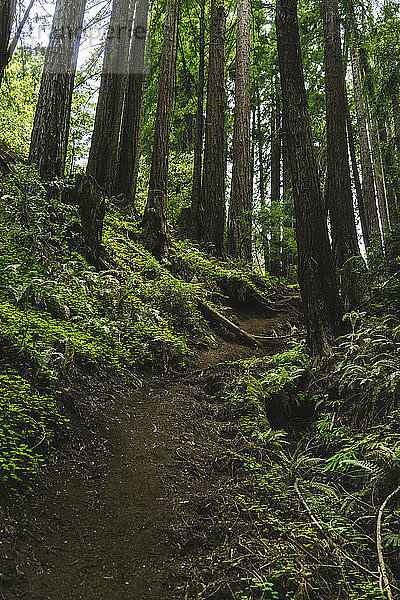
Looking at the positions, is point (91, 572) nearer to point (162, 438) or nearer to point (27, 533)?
point (27, 533)

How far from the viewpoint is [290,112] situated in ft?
18.1

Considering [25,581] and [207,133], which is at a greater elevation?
[207,133]

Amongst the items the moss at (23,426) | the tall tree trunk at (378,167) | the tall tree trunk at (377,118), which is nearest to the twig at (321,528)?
the moss at (23,426)

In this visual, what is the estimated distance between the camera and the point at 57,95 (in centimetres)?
718

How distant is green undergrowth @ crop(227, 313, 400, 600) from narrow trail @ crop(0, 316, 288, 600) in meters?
0.28

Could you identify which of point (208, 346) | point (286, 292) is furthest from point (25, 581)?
point (286, 292)

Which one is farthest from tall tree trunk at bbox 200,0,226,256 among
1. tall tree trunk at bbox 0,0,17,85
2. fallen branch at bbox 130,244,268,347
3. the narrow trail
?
the narrow trail

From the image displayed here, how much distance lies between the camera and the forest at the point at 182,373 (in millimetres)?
2324

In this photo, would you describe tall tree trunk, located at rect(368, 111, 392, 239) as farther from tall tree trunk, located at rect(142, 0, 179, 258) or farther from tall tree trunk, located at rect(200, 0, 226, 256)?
tall tree trunk, located at rect(142, 0, 179, 258)

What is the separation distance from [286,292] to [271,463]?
7.83 meters

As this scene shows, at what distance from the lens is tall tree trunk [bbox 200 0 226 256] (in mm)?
11641

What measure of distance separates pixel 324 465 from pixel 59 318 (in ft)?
9.74

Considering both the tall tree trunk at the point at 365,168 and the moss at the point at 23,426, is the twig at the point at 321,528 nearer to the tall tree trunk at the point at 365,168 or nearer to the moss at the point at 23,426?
the moss at the point at 23,426

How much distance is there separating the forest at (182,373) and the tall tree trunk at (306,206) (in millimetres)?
25
